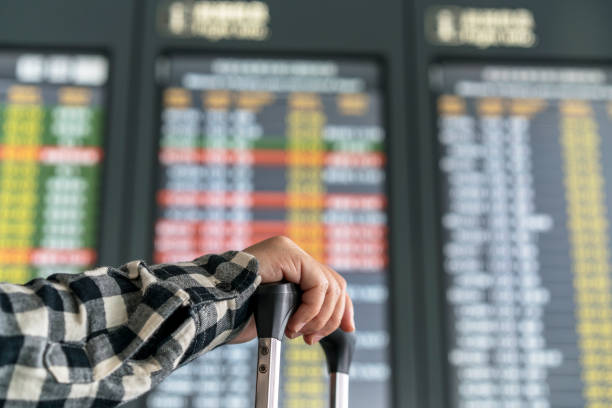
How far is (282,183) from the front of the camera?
6.19 ft

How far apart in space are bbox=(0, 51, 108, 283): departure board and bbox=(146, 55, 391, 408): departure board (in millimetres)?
184

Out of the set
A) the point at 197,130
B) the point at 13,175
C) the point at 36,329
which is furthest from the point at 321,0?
the point at 36,329

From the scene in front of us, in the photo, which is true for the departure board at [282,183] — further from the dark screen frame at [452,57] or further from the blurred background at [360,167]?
the dark screen frame at [452,57]

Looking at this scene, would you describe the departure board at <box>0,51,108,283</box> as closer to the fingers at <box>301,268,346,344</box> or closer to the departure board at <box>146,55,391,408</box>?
the departure board at <box>146,55,391,408</box>

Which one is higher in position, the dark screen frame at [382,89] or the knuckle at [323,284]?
the dark screen frame at [382,89]

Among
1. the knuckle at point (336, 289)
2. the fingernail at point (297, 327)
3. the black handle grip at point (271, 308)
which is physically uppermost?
the knuckle at point (336, 289)

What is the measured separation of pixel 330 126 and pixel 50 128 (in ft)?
2.42

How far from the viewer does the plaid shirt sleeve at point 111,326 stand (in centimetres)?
49

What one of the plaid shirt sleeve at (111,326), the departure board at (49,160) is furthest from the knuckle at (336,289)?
the departure board at (49,160)

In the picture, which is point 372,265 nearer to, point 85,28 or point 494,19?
point 494,19

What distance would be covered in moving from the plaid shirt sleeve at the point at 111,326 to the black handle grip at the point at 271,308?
2 cm

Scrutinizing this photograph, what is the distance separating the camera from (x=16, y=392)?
1.58ft

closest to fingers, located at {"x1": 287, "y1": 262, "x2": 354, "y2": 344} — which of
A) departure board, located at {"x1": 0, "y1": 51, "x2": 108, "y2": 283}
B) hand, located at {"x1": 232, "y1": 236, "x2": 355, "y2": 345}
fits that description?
hand, located at {"x1": 232, "y1": 236, "x2": 355, "y2": 345}

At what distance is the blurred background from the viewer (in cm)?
179
